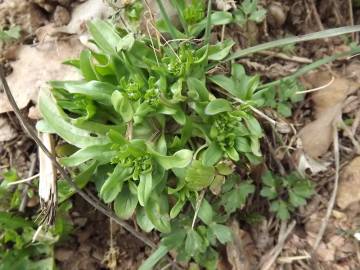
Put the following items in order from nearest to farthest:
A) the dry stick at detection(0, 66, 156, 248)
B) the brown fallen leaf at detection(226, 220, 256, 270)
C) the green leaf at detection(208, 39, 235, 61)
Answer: the dry stick at detection(0, 66, 156, 248), the green leaf at detection(208, 39, 235, 61), the brown fallen leaf at detection(226, 220, 256, 270)

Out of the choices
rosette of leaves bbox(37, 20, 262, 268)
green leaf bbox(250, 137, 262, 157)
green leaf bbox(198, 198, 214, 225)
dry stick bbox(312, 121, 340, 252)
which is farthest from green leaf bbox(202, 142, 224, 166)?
dry stick bbox(312, 121, 340, 252)

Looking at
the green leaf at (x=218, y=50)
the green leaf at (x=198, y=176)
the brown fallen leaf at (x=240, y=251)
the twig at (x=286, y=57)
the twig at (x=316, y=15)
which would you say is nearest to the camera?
the green leaf at (x=198, y=176)

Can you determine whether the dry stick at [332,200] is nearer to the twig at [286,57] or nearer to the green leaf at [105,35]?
the twig at [286,57]

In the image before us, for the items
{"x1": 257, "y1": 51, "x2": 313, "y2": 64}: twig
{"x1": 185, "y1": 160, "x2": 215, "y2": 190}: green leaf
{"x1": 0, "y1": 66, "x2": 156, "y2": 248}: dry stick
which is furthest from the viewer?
{"x1": 257, "y1": 51, "x2": 313, "y2": 64}: twig

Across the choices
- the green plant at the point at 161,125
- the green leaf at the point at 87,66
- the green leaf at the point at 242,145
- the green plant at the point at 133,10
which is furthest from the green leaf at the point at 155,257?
the green plant at the point at 133,10

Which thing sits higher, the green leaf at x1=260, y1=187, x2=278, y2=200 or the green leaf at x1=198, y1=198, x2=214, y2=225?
the green leaf at x1=198, y1=198, x2=214, y2=225

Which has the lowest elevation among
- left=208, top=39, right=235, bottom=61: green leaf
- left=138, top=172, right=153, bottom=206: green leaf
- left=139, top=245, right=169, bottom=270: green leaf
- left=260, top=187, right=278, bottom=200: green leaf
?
left=260, top=187, right=278, bottom=200: green leaf

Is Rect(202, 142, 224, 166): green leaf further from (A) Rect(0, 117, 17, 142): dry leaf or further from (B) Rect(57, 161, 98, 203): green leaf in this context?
(A) Rect(0, 117, 17, 142): dry leaf
